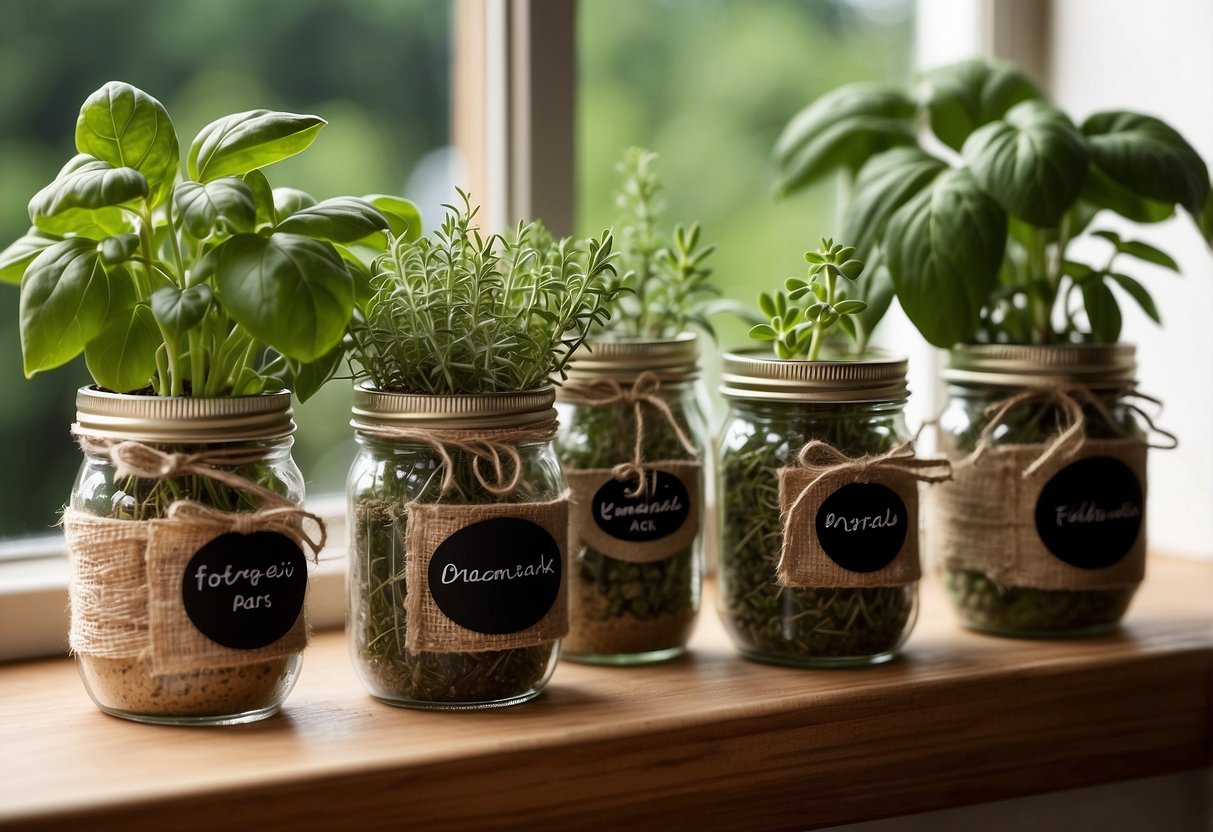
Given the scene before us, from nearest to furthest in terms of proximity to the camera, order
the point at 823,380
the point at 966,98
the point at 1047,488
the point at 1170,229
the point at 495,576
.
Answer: the point at 495,576 → the point at 823,380 → the point at 1047,488 → the point at 966,98 → the point at 1170,229

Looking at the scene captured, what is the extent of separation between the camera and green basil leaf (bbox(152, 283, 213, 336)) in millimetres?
814

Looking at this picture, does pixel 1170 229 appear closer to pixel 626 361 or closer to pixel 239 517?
pixel 626 361

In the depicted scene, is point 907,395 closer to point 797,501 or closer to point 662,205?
point 797,501

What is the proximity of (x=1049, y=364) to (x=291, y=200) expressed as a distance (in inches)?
25.0

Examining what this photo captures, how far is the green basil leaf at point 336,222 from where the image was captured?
0.87 meters

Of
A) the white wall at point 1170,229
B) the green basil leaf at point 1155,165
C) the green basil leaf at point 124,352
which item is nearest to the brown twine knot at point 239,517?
the green basil leaf at point 124,352

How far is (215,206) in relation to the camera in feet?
2.67

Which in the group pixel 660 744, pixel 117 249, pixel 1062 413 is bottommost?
pixel 660 744

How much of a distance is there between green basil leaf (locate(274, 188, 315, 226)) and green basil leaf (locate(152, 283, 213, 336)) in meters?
0.14

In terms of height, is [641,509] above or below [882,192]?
below

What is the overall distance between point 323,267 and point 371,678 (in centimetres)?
31

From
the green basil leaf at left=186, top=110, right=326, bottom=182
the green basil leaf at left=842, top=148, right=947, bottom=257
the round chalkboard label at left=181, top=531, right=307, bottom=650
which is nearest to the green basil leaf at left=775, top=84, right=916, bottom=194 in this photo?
the green basil leaf at left=842, top=148, right=947, bottom=257

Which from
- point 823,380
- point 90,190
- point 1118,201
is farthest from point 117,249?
point 1118,201

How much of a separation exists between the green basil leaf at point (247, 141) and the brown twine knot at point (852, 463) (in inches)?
17.0
